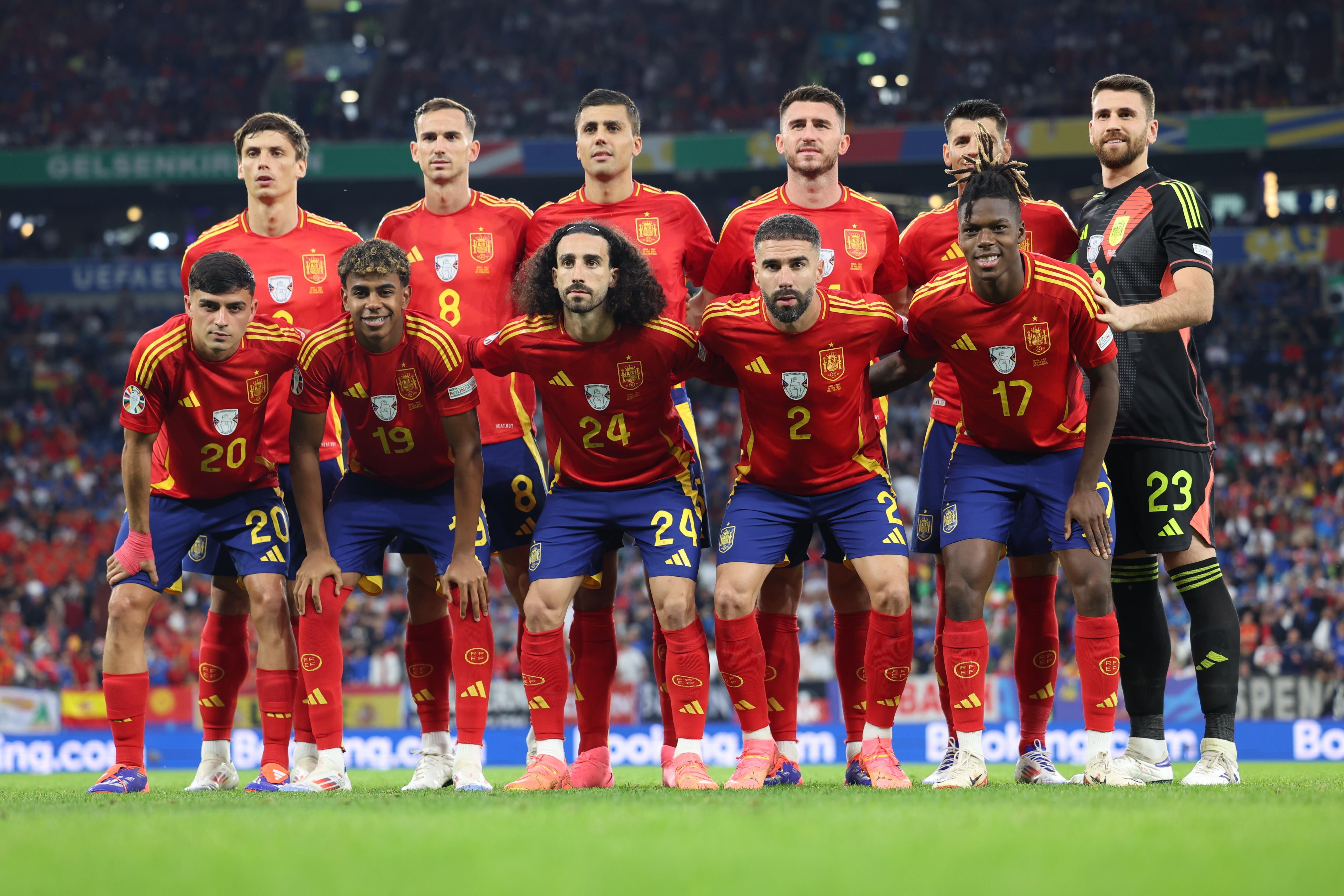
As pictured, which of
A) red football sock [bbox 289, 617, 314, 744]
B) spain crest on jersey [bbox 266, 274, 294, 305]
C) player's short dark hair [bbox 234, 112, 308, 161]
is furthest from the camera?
player's short dark hair [bbox 234, 112, 308, 161]

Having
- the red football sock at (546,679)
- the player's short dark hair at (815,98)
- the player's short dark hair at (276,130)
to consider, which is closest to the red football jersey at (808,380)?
the red football sock at (546,679)

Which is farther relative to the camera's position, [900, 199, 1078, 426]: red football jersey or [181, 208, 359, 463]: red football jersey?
[181, 208, 359, 463]: red football jersey

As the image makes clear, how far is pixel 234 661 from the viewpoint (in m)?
6.95

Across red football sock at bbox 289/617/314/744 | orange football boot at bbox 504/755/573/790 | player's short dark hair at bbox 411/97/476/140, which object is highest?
player's short dark hair at bbox 411/97/476/140

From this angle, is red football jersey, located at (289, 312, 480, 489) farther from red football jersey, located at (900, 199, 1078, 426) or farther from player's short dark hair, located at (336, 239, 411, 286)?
red football jersey, located at (900, 199, 1078, 426)

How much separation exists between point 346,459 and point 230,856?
3.56 metres

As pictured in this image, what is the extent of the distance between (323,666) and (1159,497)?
4.05m

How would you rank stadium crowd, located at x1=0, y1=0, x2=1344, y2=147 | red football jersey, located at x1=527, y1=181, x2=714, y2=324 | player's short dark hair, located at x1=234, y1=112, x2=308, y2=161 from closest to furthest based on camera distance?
1. red football jersey, located at x1=527, y1=181, x2=714, y2=324
2. player's short dark hair, located at x1=234, y1=112, x2=308, y2=161
3. stadium crowd, located at x1=0, y1=0, x2=1344, y2=147

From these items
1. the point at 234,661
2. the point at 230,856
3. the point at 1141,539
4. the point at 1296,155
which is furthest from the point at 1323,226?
the point at 230,856

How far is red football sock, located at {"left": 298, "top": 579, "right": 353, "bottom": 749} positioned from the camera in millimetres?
6137

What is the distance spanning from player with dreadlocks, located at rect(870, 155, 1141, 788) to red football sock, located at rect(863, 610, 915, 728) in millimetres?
213

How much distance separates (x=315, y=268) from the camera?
711 cm

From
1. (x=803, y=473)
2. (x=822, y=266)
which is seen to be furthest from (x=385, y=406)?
(x=822, y=266)

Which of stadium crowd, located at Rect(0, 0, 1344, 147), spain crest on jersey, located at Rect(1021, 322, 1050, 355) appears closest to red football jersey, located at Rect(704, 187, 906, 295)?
spain crest on jersey, located at Rect(1021, 322, 1050, 355)
